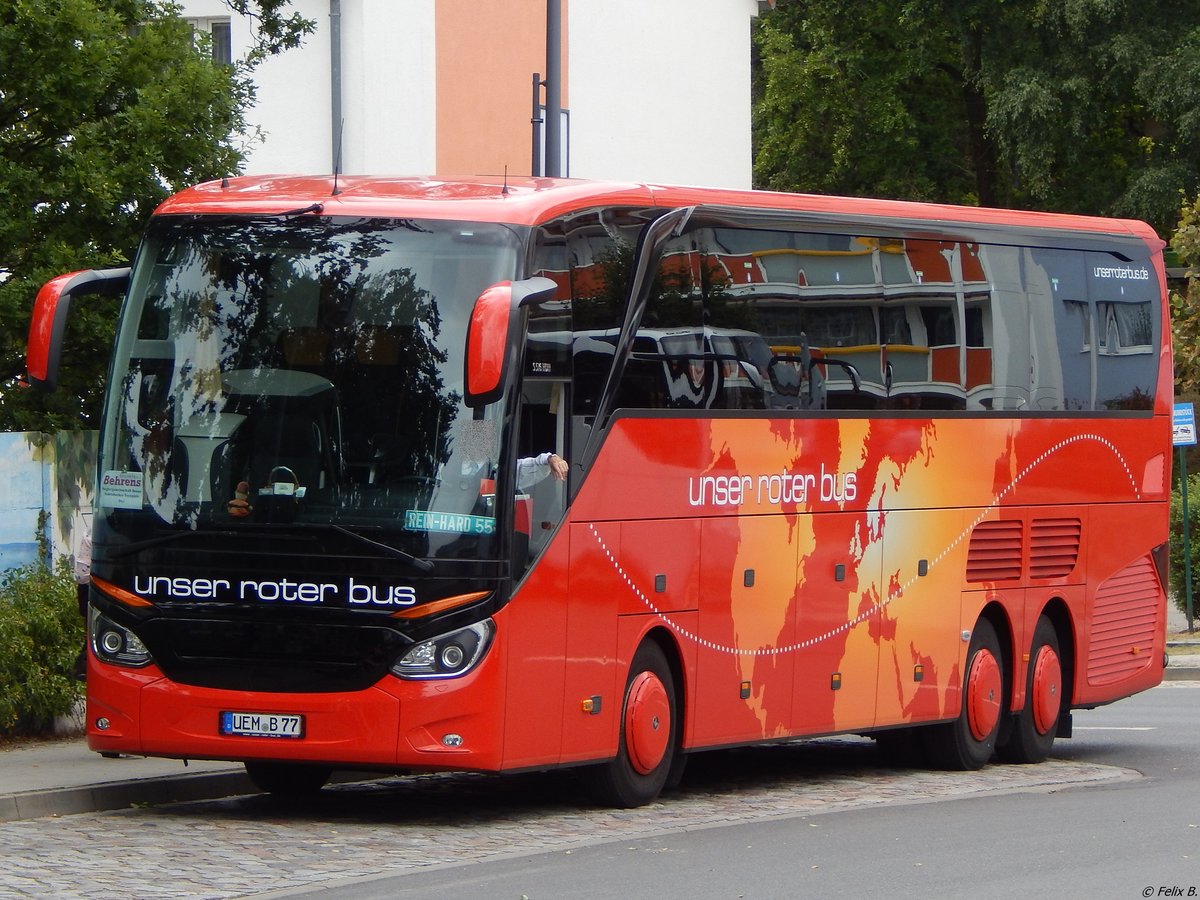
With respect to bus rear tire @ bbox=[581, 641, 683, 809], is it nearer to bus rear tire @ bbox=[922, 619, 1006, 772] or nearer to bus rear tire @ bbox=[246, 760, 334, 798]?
bus rear tire @ bbox=[246, 760, 334, 798]

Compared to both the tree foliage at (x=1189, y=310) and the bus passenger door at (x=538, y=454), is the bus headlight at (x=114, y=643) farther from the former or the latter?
the tree foliage at (x=1189, y=310)

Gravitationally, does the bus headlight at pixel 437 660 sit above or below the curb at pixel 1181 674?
above

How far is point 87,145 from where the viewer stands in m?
16.3

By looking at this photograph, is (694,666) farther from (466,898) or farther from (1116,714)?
(1116,714)

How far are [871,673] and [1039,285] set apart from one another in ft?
12.2

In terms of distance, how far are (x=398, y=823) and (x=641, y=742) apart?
5.27 ft

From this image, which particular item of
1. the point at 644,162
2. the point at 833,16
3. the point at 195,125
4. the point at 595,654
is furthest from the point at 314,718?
the point at 833,16

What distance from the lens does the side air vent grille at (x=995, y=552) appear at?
16125mm

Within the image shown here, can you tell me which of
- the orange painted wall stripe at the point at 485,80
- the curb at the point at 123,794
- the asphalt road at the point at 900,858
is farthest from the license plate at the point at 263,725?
the orange painted wall stripe at the point at 485,80

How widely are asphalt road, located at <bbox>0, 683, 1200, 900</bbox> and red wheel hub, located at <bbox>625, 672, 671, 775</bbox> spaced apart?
0.33 metres

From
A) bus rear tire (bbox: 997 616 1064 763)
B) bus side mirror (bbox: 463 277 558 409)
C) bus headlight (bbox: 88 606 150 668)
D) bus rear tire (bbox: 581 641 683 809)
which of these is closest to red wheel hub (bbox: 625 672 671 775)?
bus rear tire (bbox: 581 641 683 809)

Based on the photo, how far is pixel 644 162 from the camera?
36188 mm

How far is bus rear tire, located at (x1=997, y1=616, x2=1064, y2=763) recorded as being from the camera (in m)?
17.0

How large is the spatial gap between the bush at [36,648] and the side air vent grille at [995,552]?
6.60m
